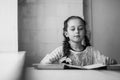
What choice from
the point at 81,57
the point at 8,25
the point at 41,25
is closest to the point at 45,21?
the point at 41,25

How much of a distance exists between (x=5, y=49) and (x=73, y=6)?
0.61 metres

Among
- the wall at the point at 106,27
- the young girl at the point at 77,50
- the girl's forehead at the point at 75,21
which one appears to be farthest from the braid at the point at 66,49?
the wall at the point at 106,27

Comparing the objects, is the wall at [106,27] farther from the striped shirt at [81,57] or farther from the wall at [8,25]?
the wall at [8,25]

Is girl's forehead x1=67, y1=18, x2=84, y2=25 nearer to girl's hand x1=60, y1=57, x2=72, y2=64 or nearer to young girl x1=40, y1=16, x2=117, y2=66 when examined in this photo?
young girl x1=40, y1=16, x2=117, y2=66

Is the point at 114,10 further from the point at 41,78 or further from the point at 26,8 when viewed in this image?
the point at 41,78

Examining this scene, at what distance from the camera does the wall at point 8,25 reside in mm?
1167

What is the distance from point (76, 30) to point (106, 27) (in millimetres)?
486

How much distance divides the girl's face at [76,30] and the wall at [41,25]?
360 mm

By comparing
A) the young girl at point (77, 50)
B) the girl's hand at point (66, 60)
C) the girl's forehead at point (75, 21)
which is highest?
the girl's forehead at point (75, 21)

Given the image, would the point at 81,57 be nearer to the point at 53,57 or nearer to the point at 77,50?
the point at 77,50

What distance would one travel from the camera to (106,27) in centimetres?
155

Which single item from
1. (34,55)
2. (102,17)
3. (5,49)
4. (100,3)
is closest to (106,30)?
(102,17)

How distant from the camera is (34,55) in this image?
4.99ft

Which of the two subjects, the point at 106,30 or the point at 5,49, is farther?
the point at 106,30
